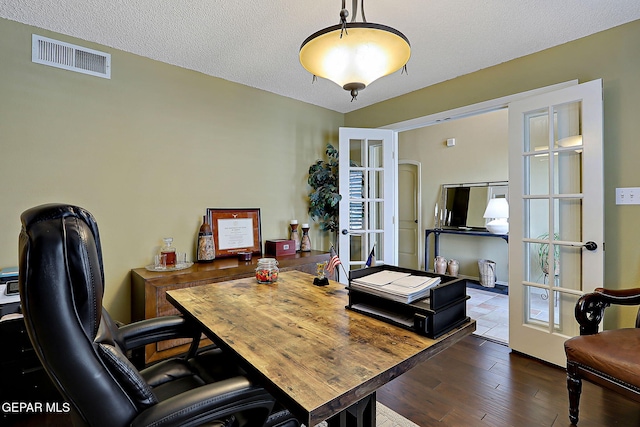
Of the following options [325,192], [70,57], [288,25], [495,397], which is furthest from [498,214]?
[70,57]

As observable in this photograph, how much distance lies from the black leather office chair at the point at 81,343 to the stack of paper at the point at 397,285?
1.91 ft

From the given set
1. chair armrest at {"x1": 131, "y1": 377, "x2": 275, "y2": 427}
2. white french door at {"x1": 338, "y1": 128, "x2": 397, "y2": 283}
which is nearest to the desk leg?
chair armrest at {"x1": 131, "y1": 377, "x2": 275, "y2": 427}

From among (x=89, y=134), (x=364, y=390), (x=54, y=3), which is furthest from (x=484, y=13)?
(x=89, y=134)

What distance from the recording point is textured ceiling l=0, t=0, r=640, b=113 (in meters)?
1.98

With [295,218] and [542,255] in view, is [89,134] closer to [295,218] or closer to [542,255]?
[295,218]

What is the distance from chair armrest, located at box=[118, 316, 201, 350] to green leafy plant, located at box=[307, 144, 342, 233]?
2322 mm

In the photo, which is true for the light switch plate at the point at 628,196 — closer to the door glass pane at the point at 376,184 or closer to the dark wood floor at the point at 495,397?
the dark wood floor at the point at 495,397

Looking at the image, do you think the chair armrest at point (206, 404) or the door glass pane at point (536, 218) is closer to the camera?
the chair armrest at point (206, 404)

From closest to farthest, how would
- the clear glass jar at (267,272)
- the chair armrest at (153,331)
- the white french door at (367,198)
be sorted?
the chair armrest at (153,331) < the clear glass jar at (267,272) < the white french door at (367,198)

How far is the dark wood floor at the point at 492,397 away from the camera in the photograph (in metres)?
1.76

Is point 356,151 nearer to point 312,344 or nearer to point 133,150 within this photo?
point 133,150

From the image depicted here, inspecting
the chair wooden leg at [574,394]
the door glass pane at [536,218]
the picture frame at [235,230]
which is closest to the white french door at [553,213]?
the door glass pane at [536,218]

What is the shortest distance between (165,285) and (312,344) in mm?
1746

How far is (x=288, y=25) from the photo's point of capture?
2.19 meters
